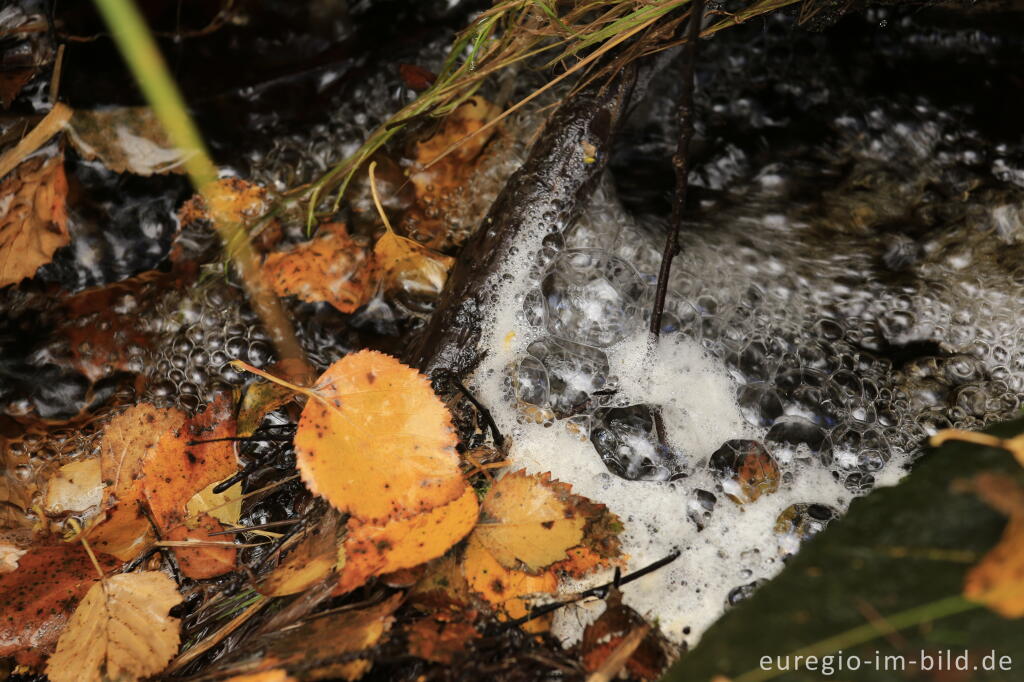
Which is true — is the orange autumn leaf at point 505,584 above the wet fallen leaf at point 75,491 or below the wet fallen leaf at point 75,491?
below

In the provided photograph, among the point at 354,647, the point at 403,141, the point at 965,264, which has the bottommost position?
the point at 965,264

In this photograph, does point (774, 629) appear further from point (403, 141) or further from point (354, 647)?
point (403, 141)

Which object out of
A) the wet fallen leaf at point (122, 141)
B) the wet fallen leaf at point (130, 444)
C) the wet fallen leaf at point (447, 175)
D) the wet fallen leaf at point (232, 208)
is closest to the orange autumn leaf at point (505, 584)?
the wet fallen leaf at point (130, 444)

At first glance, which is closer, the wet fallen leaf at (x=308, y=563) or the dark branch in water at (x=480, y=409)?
the wet fallen leaf at (x=308, y=563)

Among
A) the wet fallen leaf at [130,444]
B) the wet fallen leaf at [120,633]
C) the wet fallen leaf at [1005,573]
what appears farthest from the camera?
the wet fallen leaf at [130,444]

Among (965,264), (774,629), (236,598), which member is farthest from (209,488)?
(965,264)

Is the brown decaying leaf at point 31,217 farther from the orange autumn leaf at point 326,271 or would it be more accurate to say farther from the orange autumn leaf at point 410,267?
the orange autumn leaf at point 410,267

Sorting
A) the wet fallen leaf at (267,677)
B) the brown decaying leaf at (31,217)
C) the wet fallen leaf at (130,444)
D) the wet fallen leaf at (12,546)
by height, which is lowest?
the wet fallen leaf at (267,677)

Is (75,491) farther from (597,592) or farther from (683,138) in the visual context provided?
(683,138)
